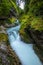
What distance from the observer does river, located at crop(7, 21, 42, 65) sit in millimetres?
10117

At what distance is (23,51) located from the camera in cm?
1138

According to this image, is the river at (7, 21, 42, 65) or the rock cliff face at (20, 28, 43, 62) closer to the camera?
the river at (7, 21, 42, 65)

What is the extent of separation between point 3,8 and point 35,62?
1156 cm

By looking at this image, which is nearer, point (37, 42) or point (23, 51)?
point (37, 42)

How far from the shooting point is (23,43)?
41.7 feet

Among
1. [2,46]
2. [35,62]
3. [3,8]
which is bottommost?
[35,62]

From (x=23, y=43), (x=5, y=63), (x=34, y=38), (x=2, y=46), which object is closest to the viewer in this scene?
(x=5, y=63)

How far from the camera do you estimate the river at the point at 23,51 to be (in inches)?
398

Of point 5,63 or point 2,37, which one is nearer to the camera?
point 5,63

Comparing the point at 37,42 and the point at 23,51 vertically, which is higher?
the point at 37,42

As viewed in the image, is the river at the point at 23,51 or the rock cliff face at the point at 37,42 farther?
the rock cliff face at the point at 37,42

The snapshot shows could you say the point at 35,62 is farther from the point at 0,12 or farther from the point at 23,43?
the point at 0,12

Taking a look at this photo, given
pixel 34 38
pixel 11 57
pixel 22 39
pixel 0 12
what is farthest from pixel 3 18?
pixel 11 57

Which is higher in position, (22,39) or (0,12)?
(0,12)
